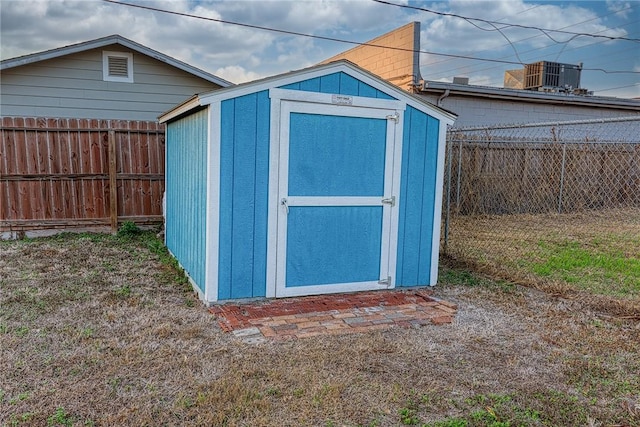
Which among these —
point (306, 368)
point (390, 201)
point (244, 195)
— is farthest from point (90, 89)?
point (306, 368)

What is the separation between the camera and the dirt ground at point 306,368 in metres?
2.37

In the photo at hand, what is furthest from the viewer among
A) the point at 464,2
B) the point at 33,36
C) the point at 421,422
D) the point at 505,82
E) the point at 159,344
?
the point at 505,82

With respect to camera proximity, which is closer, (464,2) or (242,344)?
(242,344)

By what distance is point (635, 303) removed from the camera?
4.24 metres

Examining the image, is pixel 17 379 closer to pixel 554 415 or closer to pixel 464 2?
pixel 554 415

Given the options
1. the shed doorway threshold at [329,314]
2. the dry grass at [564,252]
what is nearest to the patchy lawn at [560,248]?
the dry grass at [564,252]

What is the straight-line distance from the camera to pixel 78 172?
22.7ft

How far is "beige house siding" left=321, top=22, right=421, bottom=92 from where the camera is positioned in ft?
31.0

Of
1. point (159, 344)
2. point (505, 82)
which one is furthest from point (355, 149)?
point (505, 82)

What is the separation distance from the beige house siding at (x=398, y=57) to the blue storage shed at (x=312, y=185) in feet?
17.3

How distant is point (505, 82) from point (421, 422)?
11699 mm

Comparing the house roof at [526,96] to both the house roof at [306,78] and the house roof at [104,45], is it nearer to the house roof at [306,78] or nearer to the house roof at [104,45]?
the house roof at [104,45]

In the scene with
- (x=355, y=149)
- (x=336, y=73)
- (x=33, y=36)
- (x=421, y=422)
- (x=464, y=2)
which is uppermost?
(x=464, y=2)

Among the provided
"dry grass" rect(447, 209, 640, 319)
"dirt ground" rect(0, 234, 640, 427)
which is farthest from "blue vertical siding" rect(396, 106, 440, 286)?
"dry grass" rect(447, 209, 640, 319)
